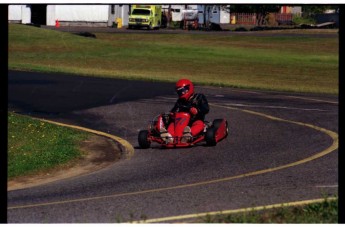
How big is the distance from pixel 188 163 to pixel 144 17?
205ft

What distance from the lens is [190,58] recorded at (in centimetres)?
5256

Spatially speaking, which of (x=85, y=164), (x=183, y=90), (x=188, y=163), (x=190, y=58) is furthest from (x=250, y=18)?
(x=188, y=163)

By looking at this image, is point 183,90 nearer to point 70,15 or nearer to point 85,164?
point 85,164

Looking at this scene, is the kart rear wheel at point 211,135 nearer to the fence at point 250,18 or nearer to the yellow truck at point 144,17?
the yellow truck at point 144,17

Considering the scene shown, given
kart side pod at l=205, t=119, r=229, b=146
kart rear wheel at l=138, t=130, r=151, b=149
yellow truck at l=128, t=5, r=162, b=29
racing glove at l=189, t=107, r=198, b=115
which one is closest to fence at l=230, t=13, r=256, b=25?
yellow truck at l=128, t=5, r=162, b=29

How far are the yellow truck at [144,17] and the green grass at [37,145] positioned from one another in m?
53.5

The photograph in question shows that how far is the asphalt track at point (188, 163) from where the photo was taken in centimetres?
1156

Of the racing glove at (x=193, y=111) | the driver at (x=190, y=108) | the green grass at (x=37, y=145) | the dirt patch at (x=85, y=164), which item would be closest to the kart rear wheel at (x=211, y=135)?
the driver at (x=190, y=108)

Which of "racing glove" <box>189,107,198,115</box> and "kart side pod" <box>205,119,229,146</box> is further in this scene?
"racing glove" <box>189,107,198,115</box>

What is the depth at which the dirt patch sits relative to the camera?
15641 millimetres

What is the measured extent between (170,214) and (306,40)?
186 ft

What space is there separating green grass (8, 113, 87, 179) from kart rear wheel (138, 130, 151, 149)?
1321 millimetres

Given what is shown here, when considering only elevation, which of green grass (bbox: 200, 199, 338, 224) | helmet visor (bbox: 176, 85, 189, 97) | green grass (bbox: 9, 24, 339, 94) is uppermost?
green grass (bbox: 9, 24, 339, 94)

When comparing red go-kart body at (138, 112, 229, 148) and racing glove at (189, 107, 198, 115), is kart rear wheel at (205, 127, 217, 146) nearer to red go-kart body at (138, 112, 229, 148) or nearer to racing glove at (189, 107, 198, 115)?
red go-kart body at (138, 112, 229, 148)
